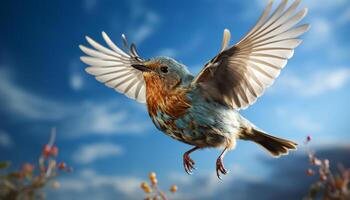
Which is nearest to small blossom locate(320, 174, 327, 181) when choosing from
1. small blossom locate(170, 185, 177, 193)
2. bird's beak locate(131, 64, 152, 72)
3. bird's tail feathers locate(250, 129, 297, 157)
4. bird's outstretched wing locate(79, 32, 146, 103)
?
small blossom locate(170, 185, 177, 193)

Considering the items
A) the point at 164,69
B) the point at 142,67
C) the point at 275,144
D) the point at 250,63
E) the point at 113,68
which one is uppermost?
the point at 113,68

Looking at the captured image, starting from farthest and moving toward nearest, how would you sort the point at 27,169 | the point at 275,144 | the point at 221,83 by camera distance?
1. the point at 275,144
2. the point at 221,83
3. the point at 27,169

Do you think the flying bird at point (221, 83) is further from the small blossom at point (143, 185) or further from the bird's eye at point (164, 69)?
the small blossom at point (143, 185)

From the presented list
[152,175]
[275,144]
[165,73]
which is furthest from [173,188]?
[275,144]

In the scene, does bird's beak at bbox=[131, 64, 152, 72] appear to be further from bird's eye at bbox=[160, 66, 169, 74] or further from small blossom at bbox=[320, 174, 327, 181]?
small blossom at bbox=[320, 174, 327, 181]

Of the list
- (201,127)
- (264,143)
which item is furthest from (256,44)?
(264,143)

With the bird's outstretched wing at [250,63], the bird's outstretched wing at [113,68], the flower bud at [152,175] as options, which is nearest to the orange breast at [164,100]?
the bird's outstretched wing at [250,63]

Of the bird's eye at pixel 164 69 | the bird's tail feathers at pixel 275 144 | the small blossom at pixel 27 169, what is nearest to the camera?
the small blossom at pixel 27 169

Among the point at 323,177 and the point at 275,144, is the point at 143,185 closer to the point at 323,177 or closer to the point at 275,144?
the point at 323,177

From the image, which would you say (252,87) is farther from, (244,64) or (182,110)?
(182,110)
